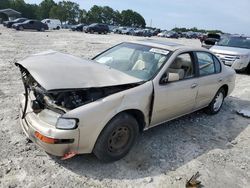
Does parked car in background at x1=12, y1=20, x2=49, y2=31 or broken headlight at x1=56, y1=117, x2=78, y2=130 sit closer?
broken headlight at x1=56, y1=117, x2=78, y2=130

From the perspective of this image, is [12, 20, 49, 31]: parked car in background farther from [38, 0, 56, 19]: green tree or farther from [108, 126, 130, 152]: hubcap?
[38, 0, 56, 19]: green tree

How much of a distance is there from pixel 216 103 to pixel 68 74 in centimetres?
376

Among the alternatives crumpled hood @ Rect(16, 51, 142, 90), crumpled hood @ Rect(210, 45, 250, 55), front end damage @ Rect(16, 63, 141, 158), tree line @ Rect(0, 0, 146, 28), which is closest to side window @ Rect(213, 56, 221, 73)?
crumpled hood @ Rect(16, 51, 142, 90)

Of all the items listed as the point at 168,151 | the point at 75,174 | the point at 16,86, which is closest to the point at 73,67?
the point at 75,174

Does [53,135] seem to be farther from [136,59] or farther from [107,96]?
[136,59]

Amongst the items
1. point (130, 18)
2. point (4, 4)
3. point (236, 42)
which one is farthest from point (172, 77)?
point (130, 18)

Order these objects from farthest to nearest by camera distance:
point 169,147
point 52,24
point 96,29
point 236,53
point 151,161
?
point 52,24
point 96,29
point 236,53
point 169,147
point 151,161

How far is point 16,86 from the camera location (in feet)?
22.2

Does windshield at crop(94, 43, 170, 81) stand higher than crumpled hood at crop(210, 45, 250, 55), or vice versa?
windshield at crop(94, 43, 170, 81)

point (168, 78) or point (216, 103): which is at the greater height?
point (168, 78)

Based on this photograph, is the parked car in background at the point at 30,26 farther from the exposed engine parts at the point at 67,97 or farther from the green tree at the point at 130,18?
the green tree at the point at 130,18

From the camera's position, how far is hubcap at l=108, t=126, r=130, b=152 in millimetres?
3596

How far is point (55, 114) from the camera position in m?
3.43

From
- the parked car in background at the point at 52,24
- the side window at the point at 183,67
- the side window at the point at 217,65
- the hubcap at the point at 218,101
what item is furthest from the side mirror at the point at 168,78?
the parked car in background at the point at 52,24
